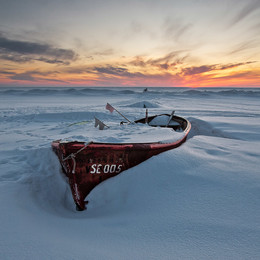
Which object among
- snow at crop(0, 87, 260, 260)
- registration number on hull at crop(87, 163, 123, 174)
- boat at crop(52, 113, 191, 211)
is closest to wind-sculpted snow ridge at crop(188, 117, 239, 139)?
snow at crop(0, 87, 260, 260)

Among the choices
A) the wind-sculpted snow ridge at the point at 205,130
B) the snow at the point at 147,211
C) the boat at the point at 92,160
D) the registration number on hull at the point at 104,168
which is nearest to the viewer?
the snow at the point at 147,211

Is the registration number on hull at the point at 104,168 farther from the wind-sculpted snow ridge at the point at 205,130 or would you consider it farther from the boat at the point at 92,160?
the wind-sculpted snow ridge at the point at 205,130

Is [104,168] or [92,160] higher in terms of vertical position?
[92,160]

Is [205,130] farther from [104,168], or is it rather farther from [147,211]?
[147,211]

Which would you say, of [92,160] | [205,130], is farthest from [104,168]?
[205,130]

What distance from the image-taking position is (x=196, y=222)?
200cm

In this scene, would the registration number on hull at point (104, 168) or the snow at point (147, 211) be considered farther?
the registration number on hull at point (104, 168)

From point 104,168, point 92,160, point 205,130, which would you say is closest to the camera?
point 92,160

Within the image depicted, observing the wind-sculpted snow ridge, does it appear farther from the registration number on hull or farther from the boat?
the registration number on hull

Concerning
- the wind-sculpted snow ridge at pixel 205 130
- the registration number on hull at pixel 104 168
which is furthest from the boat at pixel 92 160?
the wind-sculpted snow ridge at pixel 205 130

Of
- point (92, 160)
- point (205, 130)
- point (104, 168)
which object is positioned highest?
point (92, 160)

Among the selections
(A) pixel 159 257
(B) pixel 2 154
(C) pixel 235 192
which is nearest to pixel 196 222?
(A) pixel 159 257

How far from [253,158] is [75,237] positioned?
3.67 meters

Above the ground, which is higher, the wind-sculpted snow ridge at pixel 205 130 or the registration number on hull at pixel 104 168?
the registration number on hull at pixel 104 168
